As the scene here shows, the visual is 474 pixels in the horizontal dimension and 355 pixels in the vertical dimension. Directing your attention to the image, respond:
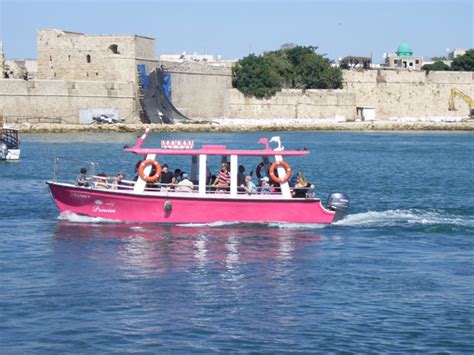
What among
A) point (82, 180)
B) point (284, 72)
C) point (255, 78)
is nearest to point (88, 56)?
point (255, 78)

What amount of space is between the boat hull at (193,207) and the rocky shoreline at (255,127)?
37.1 meters

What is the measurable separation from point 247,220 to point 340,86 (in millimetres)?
56077

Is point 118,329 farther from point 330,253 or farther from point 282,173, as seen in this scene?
point 282,173

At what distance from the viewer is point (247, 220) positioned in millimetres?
18891

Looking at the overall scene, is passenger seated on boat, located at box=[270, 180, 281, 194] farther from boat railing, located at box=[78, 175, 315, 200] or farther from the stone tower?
the stone tower

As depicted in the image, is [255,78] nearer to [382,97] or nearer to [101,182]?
[382,97]

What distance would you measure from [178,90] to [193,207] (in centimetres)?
4548

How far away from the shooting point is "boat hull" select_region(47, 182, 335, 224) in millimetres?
18750

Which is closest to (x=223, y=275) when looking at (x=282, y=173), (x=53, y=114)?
(x=282, y=173)

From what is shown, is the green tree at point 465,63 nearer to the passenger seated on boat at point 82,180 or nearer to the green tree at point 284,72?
the green tree at point 284,72

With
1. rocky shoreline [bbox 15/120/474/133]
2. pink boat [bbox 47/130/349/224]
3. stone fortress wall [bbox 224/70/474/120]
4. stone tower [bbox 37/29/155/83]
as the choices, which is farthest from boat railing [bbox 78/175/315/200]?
stone fortress wall [bbox 224/70/474/120]

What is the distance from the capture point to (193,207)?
1884 cm

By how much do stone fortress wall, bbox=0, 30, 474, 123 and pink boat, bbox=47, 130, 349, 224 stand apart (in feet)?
126

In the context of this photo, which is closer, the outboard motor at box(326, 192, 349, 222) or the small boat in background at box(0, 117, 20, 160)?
the outboard motor at box(326, 192, 349, 222)
